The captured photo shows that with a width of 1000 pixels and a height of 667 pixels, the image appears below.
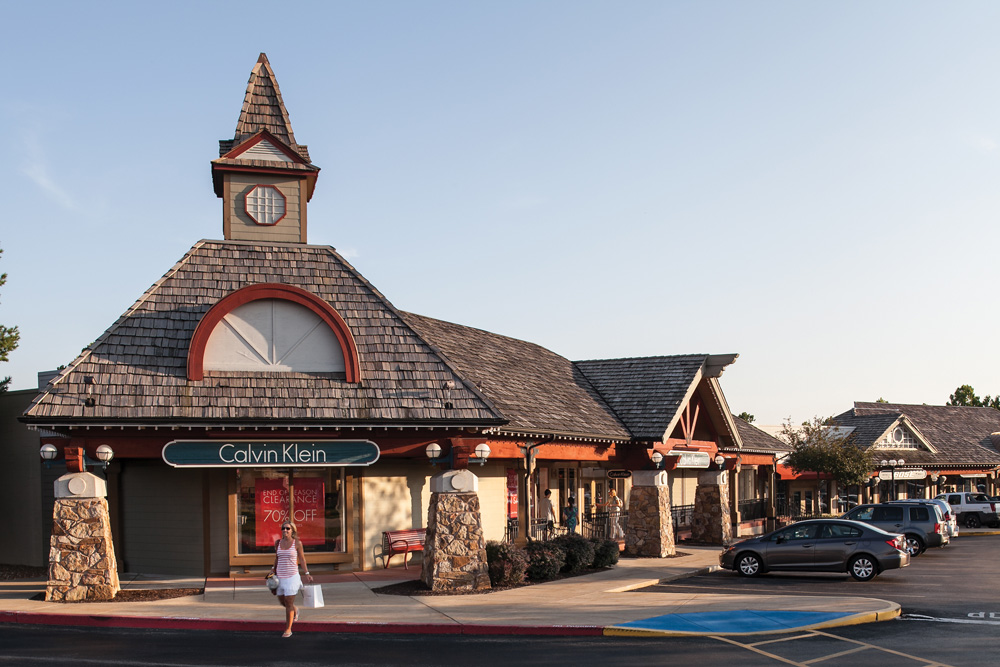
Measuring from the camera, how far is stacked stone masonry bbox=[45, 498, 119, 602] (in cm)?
1670

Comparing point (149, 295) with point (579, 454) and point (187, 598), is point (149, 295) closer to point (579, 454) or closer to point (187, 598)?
point (187, 598)

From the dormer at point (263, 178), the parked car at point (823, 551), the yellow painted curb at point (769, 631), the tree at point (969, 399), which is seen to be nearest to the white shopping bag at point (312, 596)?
the yellow painted curb at point (769, 631)

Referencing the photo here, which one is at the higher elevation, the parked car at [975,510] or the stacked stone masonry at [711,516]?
the stacked stone masonry at [711,516]

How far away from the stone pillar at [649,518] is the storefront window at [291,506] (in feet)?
30.8

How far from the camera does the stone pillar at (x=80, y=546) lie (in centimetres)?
1672

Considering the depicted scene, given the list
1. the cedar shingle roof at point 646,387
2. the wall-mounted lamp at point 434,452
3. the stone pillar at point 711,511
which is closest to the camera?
the wall-mounted lamp at point 434,452

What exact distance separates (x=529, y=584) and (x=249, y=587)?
18.6ft

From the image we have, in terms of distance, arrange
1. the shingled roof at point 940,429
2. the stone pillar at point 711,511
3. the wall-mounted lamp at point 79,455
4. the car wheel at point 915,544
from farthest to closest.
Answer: the shingled roof at point 940,429 < the stone pillar at point 711,511 < the car wheel at point 915,544 < the wall-mounted lamp at point 79,455

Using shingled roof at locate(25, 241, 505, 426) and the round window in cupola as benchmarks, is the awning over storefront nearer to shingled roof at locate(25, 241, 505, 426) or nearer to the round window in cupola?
shingled roof at locate(25, 241, 505, 426)

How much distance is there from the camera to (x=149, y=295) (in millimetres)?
19500

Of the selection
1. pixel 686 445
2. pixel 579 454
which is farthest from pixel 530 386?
pixel 686 445

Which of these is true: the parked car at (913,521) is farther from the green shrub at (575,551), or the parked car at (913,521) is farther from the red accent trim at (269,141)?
the red accent trim at (269,141)

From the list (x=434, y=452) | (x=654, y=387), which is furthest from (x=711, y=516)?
(x=434, y=452)

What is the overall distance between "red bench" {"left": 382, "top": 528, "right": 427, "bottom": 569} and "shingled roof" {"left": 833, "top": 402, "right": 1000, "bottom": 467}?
32.0 m
